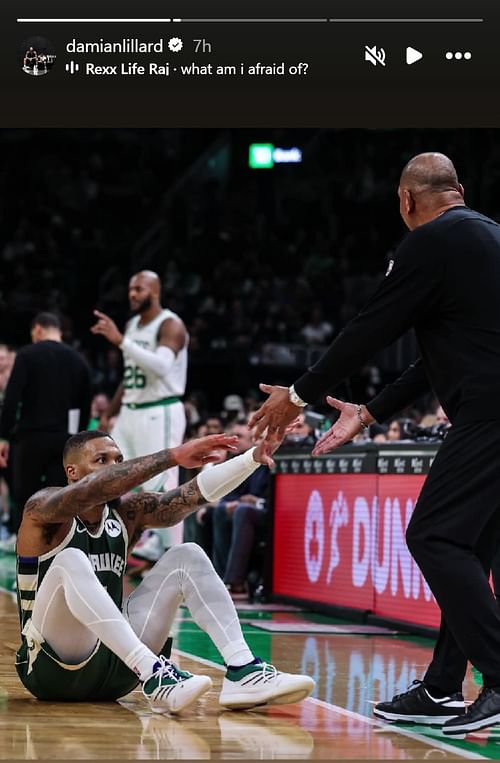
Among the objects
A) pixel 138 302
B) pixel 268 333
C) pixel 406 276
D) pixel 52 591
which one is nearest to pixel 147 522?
pixel 52 591

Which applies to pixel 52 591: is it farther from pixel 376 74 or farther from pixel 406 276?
pixel 376 74

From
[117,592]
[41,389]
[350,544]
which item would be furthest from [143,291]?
[117,592]

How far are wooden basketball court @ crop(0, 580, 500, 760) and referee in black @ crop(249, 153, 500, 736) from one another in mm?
230

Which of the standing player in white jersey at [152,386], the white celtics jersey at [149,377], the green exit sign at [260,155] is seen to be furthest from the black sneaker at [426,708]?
the green exit sign at [260,155]

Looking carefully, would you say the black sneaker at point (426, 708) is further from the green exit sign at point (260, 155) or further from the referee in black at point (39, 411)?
the green exit sign at point (260, 155)

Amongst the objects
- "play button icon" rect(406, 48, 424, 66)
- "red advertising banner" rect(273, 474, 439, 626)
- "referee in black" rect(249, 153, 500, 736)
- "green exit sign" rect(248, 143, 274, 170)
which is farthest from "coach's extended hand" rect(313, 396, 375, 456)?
"green exit sign" rect(248, 143, 274, 170)

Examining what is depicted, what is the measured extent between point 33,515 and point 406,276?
1551mm

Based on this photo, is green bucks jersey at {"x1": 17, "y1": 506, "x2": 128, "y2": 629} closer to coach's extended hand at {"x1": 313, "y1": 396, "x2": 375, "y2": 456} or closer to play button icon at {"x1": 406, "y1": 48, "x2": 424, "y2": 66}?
coach's extended hand at {"x1": 313, "y1": 396, "x2": 375, "y2": 456}

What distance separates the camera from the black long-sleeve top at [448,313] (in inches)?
175

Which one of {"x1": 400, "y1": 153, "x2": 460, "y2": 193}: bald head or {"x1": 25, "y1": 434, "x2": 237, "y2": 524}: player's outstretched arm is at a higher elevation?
{"x1": 400, "y1": 153, "x2": 460, "y2": 193}: bald head

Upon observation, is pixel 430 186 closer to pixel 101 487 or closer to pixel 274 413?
pixel 274 413

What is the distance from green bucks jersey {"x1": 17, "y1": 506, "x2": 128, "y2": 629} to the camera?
4.78 metres

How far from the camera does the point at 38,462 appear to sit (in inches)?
372

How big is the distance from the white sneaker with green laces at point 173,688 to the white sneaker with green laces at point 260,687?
0.22 metres
